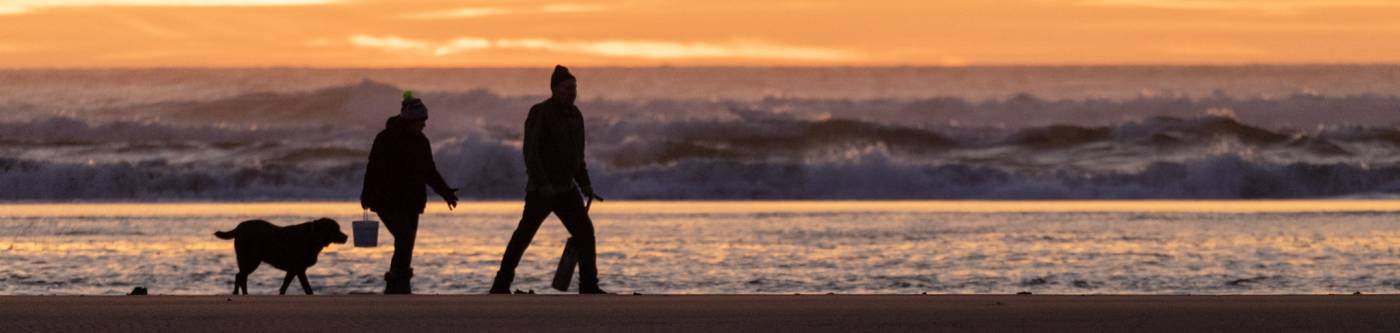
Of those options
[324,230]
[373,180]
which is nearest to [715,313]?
[373,180]

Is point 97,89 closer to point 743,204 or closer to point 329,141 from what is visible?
point 329,141

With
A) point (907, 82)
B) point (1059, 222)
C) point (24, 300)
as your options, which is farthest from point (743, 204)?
point (907, 82)

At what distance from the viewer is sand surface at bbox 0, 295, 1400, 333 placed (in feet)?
26.8

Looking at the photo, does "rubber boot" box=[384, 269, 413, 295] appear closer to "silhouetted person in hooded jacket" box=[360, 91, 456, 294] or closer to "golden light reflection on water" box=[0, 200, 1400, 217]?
"silhouetted person in hooded jacket" box=[360, 91, 456, 294]

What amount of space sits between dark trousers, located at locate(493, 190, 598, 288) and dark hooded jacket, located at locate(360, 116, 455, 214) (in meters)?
0.43

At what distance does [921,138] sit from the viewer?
39.5m

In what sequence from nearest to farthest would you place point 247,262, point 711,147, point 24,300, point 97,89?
1. point 24,300
2. point 247,262
3. point 711,147
4. point 97,89

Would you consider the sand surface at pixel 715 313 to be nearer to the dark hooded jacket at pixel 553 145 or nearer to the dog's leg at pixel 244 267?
the dark hooded jacket at pixel 553 145

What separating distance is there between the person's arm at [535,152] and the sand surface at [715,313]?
0.85m

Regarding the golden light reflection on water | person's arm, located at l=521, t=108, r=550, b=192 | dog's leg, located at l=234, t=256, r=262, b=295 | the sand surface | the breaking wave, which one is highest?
the breaking wave

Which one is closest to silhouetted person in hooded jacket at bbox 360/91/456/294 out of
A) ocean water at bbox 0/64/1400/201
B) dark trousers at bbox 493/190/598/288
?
dark trousers at bbox 493/190/598/288

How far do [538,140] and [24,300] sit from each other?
2383 mm

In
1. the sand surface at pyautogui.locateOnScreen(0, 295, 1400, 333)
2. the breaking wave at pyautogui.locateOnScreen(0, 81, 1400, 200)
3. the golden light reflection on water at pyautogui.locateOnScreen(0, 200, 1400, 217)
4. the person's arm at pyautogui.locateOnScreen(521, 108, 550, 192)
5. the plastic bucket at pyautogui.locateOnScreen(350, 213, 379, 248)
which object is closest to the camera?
the sand surface at pyautogui.locateOnScreen(0, 295, 1400, 333)

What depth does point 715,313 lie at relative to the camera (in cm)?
876
